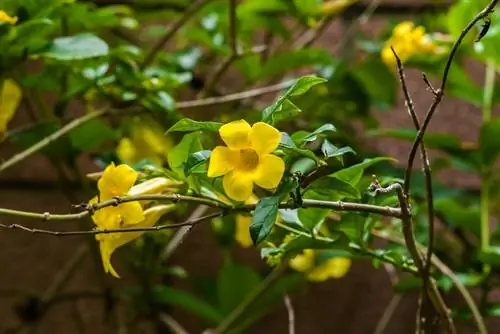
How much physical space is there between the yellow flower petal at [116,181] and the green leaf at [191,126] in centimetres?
5

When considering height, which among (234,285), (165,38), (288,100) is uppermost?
(288,100)

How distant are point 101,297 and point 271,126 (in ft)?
1.70

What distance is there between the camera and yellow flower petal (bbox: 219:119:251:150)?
0.43m

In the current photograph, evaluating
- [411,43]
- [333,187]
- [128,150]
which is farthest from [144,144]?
[333,187]

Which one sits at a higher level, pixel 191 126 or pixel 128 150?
pixel 191 126

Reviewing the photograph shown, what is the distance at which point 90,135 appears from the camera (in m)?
0.72

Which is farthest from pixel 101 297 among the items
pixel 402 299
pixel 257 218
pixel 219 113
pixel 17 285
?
pixel 257 218

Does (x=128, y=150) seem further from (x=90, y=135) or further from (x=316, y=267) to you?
(x=316, y=267)

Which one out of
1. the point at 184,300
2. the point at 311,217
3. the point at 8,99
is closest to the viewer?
the point at 311,217

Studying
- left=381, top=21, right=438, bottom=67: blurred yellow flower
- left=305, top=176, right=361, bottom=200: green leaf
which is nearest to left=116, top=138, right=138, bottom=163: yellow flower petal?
left=381, top=21, right=438, bottom=67: blurred yellow flower

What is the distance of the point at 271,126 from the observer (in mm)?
427

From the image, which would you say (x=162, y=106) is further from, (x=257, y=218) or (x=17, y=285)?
(x=17, y=285)

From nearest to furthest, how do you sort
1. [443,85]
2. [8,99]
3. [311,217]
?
[443,85] < [311,217] < [8,99]

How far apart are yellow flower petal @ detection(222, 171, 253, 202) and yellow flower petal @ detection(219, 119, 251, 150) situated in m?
0.02
